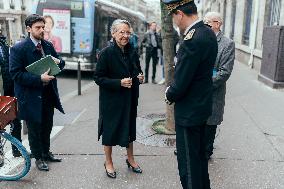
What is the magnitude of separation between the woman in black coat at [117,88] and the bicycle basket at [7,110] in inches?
37.9

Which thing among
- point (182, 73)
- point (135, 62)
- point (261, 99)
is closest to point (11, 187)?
point (135, 62)

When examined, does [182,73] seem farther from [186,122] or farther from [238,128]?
[238,128]

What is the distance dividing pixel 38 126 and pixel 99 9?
9.27m

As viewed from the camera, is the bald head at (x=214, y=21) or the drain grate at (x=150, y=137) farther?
the drain grate at (x=150, y=137)

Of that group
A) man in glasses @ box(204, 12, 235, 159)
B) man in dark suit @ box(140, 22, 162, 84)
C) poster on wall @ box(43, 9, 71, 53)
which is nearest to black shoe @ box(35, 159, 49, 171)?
man in glasses @ box(204, 12, 235, 159)

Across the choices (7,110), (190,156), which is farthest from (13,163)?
(190,156)

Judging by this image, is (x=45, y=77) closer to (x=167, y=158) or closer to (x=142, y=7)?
(x=167, y=158)

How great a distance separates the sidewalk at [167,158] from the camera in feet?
13.0

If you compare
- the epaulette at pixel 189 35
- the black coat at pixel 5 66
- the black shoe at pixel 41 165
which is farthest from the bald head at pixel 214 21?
the black shoe at pixel 41 165

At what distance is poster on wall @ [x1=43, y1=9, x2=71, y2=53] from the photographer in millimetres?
12547

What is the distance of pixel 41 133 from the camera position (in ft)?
14.5

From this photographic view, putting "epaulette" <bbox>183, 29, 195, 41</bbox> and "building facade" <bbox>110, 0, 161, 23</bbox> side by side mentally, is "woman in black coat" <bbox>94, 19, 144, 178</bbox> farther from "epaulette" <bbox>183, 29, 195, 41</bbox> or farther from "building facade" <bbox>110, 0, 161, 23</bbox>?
"building facade" <bbox>110, 0, 161, 23</bbox>

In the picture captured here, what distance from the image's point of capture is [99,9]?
41.7 ft

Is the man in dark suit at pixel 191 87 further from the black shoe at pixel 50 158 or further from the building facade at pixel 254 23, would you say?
the building facade at pixel 254 23
